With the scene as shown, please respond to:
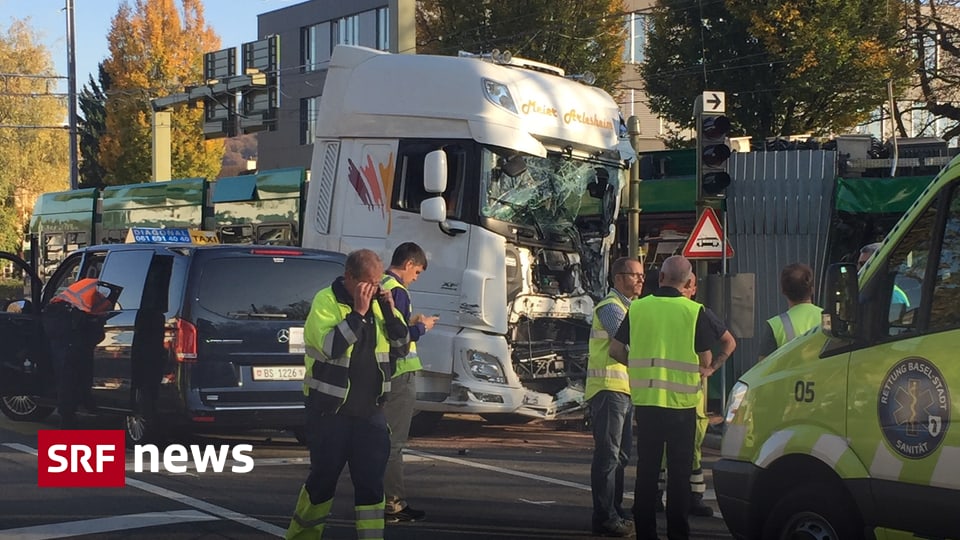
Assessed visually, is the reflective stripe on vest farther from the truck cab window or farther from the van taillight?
the truck cab window

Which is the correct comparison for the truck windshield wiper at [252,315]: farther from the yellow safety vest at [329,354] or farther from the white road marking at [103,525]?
the yellow safety vest at [329,354]

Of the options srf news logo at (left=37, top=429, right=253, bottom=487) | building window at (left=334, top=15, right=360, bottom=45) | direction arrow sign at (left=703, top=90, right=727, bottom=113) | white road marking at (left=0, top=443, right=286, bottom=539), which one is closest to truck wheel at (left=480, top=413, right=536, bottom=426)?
srf news logo at (left=37, top=429, right=253, bottom=487)

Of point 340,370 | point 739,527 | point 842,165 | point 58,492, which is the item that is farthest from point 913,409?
point 842,165

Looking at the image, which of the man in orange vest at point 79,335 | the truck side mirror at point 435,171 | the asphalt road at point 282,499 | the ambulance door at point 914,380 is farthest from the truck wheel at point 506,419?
the ambulance door at point 914,380

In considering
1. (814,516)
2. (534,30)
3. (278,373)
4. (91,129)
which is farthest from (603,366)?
(91,129)

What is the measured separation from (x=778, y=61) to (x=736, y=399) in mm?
24270

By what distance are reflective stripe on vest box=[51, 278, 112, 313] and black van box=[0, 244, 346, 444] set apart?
0.75 ft

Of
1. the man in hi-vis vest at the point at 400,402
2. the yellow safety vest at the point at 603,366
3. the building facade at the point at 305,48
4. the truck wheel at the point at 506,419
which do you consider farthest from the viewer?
the building facade at the point at 305,48

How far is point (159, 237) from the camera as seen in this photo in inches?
830

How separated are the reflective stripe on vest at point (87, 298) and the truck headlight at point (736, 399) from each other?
21.6ft

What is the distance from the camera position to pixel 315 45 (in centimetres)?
5178

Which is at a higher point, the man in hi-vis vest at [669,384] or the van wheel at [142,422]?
the man in hi-vis vest at [669,384]

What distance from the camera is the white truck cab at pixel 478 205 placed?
12.2 m

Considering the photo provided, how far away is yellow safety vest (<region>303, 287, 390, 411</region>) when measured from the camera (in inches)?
267
